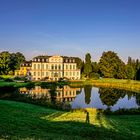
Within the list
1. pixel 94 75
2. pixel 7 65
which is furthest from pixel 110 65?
pixel 7 65

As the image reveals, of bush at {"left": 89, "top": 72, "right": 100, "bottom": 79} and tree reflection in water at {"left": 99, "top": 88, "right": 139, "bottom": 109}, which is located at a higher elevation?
bush at {"left": 89, "top": 72, "right": 100, "bottom": 79}

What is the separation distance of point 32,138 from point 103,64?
304 ft

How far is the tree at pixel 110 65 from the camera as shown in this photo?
100125mm

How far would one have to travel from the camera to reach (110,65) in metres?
101

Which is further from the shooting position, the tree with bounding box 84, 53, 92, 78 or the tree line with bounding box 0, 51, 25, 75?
the tree with bounding box 84, 53, 92, 78

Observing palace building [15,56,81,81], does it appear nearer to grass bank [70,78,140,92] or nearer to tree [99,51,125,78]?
tree [99,51,125,78]

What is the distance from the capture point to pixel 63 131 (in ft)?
46.4

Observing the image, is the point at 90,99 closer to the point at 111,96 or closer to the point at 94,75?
the point at 111,96

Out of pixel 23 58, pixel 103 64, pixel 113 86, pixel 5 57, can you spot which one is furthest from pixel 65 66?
pixel 23 58

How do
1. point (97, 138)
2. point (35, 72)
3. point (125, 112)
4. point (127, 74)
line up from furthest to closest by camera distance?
point (35, 72)
point (127, 74)
point (125, 112)
point (97, 138)

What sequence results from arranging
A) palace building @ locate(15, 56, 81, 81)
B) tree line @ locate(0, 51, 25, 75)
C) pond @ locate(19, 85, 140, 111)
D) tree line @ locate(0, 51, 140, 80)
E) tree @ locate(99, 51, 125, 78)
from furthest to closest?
tree line @ locate(0, 51, 25, 75)
palace building @ locate(15, 56, 81, 81)
tree @ locate(99, 51, 125, 78)
tree line @ locate(0, 51, 140, 80)
pond @ locate(19, 85, 140, 111)

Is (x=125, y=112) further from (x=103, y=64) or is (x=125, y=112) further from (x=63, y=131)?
(x=103, y=64)

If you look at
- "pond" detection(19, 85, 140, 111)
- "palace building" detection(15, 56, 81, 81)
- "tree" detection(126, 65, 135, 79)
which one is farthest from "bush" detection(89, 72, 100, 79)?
"pond" detection(19, 85, 140, 111)

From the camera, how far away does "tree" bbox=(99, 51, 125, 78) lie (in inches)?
3942
